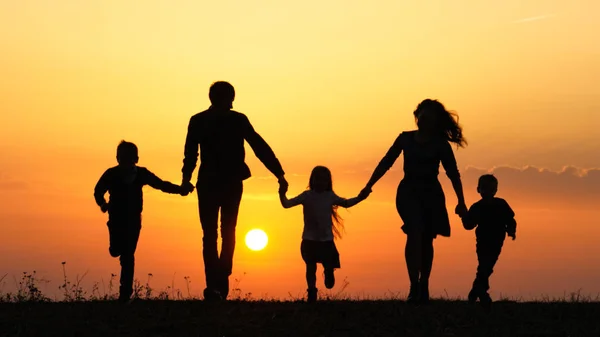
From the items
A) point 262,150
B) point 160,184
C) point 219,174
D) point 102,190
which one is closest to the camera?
point 102,190

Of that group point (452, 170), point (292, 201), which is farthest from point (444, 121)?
point (292, 201)

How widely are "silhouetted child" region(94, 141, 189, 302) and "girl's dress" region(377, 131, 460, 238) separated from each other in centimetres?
380

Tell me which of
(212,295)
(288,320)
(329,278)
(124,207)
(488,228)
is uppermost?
(124,207)

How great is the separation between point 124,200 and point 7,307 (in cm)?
226

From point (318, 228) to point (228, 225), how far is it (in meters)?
1.34

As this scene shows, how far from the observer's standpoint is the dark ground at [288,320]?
11141 mm

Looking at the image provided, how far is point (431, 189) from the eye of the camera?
1340 centimetres

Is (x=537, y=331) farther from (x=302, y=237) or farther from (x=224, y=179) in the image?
(x=224, y=179)

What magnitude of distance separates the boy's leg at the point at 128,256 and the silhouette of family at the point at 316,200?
0.05ft

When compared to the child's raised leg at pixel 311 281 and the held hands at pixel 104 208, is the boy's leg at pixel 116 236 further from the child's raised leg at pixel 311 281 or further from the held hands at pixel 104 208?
the child's raised leg at pixel 311 281

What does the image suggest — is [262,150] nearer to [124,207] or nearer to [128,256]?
[124,207]

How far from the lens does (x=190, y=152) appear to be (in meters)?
14.0

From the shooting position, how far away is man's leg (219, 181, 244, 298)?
13711 millimetres

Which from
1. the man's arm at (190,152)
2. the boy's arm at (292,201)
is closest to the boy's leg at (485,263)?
the boy's arm at (292,201)
